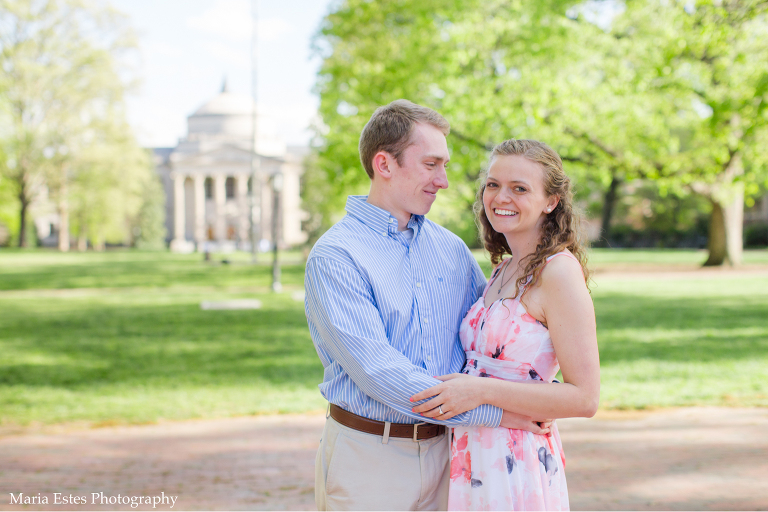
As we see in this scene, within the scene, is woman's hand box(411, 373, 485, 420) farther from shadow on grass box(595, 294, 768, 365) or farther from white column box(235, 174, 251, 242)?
white column box(235, 174, 251, 242)

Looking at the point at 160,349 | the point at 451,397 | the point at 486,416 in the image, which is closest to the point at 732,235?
the point at 160,349

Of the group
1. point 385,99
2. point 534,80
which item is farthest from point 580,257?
point 385,99

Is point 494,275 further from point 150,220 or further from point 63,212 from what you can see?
point 150,220

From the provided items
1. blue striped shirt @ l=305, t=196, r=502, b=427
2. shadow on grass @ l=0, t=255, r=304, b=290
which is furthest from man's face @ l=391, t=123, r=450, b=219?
shadow on grass @ l=0, t=255, r=304, b=290

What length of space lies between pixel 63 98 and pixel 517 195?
4640 cm

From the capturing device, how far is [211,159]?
92188 millimetres

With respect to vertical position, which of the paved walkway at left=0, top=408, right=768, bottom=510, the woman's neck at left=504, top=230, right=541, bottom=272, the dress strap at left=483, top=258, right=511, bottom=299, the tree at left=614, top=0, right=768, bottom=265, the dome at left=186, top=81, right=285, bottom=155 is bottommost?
the paved walkway at left=0, top=408, right=768, bottom=510

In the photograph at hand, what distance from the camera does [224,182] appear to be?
306 ft

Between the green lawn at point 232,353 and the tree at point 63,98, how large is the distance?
1062 inches

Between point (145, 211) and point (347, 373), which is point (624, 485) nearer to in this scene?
point (347, 373)

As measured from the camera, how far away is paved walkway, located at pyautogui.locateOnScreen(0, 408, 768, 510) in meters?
4.62

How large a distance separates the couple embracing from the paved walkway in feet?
7.71

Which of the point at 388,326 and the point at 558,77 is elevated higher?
the point at 558,77

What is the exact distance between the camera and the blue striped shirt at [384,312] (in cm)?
228
